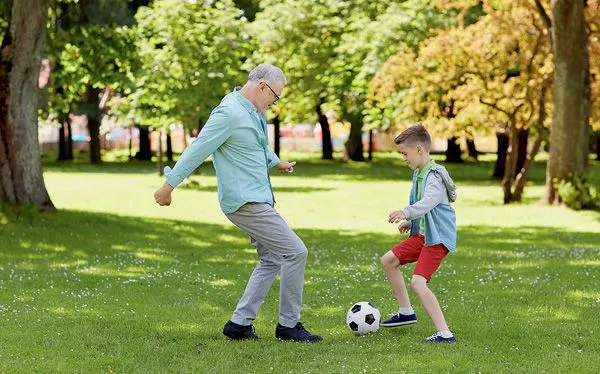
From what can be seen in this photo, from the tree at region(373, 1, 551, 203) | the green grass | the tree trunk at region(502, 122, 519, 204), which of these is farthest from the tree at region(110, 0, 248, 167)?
the tree trunk at region(502, 122, 519, 204)

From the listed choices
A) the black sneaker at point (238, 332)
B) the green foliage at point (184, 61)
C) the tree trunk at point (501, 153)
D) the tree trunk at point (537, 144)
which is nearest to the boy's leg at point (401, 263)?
the black sneaker at point (238, 332)

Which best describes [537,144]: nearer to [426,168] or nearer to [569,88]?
[569,88]

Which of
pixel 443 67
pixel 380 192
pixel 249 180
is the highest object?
pixel 443 67

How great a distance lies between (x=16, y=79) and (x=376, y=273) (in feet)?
30.4

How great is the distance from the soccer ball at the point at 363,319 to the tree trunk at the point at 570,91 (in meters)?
17.2

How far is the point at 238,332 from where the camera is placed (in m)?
8.38

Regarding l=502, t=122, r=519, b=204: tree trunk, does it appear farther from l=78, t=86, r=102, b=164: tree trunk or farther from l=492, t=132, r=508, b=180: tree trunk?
l=78, t=86, r=102, b=164: tree trunk

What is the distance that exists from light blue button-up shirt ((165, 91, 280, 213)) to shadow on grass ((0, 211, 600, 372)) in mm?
1183

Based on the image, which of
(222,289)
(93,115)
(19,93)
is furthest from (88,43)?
(93,115)

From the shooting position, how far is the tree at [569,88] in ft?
80.0

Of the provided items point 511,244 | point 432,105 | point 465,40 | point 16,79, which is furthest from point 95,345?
point 432,105

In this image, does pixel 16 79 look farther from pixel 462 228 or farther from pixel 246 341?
pixel 246 341

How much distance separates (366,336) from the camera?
855 centimetres

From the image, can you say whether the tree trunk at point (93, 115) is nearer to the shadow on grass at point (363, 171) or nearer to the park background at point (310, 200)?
the park background at point (310, 200)
